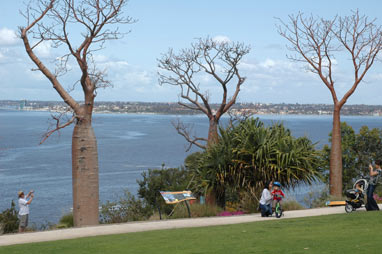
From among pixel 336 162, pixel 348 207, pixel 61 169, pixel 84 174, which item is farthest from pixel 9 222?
pixel 61 169

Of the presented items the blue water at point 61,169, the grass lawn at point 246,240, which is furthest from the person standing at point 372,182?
the blue water at point 61,169

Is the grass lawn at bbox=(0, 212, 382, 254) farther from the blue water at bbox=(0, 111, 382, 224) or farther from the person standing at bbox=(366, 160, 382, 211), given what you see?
the blue water at bbox=(0, 111, 382, 224)

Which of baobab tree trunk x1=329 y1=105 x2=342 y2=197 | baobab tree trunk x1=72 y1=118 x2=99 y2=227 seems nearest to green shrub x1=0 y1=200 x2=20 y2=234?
baobab tree trunk x1=72 y1=118 x2=99 y2=227

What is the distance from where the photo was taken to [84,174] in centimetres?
1623

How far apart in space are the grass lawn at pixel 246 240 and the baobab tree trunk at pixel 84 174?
4405 millimetres

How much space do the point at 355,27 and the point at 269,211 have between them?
12301 millimetres

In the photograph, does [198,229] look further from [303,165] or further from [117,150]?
[117,150]

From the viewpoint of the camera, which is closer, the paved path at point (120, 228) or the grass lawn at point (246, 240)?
the grass lawn at point (246, 240)

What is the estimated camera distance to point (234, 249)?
9281 mm

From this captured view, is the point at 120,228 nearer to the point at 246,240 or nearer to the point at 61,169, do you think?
the point at 246,240

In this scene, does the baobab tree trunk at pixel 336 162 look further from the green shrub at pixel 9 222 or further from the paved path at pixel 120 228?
the green shrub at pixel 9 222

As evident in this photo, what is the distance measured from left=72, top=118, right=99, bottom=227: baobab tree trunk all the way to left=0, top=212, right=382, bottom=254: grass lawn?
14.5ft

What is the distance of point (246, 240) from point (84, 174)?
23.8 ft

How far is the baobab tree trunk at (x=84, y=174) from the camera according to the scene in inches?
639
